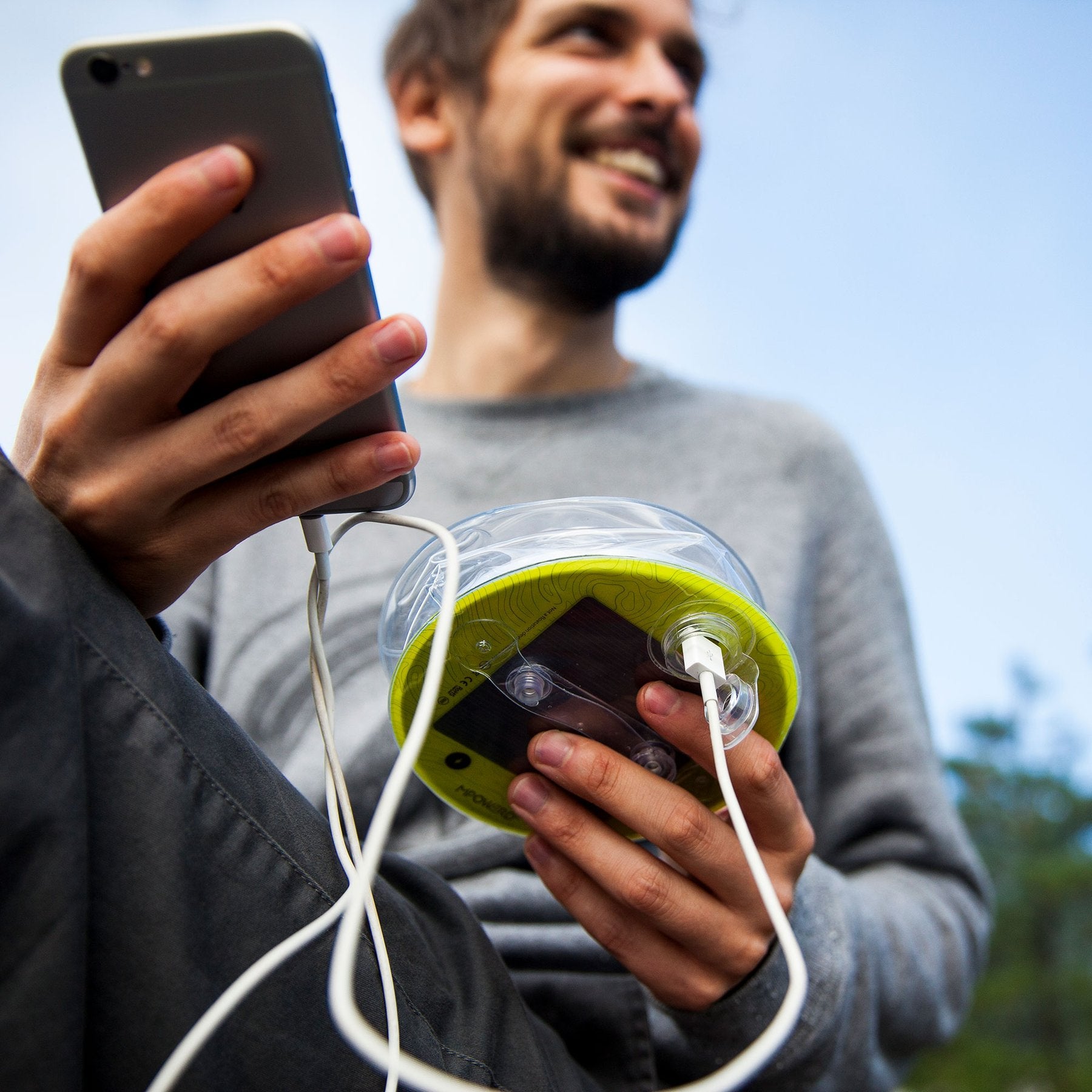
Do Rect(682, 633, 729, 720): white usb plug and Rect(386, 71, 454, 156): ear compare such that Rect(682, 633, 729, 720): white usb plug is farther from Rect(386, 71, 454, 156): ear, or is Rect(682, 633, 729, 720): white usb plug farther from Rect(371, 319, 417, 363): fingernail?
Rect(386, 71, 454, 156): ear

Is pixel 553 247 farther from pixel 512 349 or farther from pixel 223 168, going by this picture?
pixel 223 168

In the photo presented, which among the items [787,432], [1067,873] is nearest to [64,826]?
[787,432]

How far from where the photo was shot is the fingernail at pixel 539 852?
81 cm

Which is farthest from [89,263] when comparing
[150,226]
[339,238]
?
[339,238]

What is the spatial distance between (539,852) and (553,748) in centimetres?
15

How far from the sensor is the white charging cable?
385mm

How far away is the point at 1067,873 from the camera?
12.0m

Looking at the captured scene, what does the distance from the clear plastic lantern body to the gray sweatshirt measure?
0.27m

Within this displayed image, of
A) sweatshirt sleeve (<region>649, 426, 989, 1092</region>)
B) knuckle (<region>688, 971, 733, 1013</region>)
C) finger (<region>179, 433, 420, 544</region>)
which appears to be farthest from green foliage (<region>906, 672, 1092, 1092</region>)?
finger (<region>179, 433, 420, 544</region>)

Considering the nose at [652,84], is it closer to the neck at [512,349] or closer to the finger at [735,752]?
the neck at [512,349]

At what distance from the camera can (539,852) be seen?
2.65 feet

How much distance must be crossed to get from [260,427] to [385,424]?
10cm

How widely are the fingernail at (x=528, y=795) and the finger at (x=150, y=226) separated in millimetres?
474

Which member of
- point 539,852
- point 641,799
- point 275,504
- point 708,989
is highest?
point 275,504
